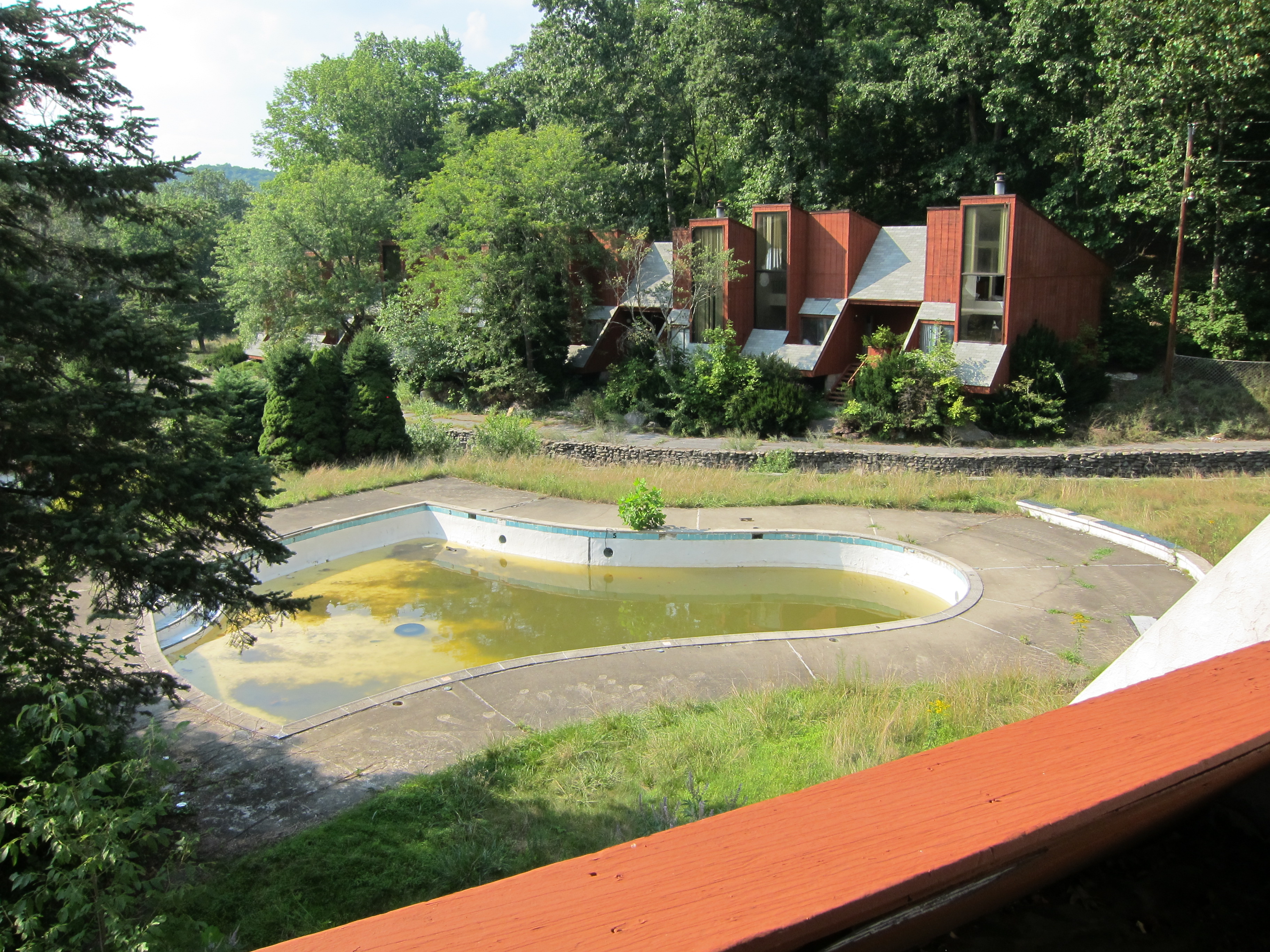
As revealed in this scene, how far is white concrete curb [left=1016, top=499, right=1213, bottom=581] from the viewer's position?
12805 millimetres

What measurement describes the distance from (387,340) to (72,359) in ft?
78.7

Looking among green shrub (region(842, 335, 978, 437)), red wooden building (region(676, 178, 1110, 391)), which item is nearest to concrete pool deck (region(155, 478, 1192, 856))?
green shrub (region(842, 335, 978, 437))

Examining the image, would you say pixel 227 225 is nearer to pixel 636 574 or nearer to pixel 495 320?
pixel 495 320

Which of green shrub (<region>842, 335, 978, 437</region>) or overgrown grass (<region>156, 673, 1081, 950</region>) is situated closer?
overgrown grass (<region>156, 673, 1081, 950</region>)

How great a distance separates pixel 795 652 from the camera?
1027 cm

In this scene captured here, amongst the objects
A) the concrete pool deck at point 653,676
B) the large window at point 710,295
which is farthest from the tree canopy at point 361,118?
the concrete pool deck at point 653,676

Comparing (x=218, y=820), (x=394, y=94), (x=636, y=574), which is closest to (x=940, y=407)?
(x=636, y=574)

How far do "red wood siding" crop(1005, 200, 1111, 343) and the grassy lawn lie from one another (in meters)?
6.15

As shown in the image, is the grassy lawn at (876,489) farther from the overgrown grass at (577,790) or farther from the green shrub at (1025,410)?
the overgrown grass at (577,790)

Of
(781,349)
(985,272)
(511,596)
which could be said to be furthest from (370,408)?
(985,272)

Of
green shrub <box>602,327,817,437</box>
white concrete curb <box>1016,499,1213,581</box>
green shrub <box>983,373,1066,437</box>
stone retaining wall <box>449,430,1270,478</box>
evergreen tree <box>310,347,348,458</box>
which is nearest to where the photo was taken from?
white concrete curb <box>1016,499,1213,581</box>

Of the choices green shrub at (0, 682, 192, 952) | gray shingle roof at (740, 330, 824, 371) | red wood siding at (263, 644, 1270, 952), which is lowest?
green shrub at (0, 682, 192, 952)

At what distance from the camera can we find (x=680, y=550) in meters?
15.1

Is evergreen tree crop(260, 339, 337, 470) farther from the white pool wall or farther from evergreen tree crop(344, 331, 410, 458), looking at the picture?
the white pool wall
